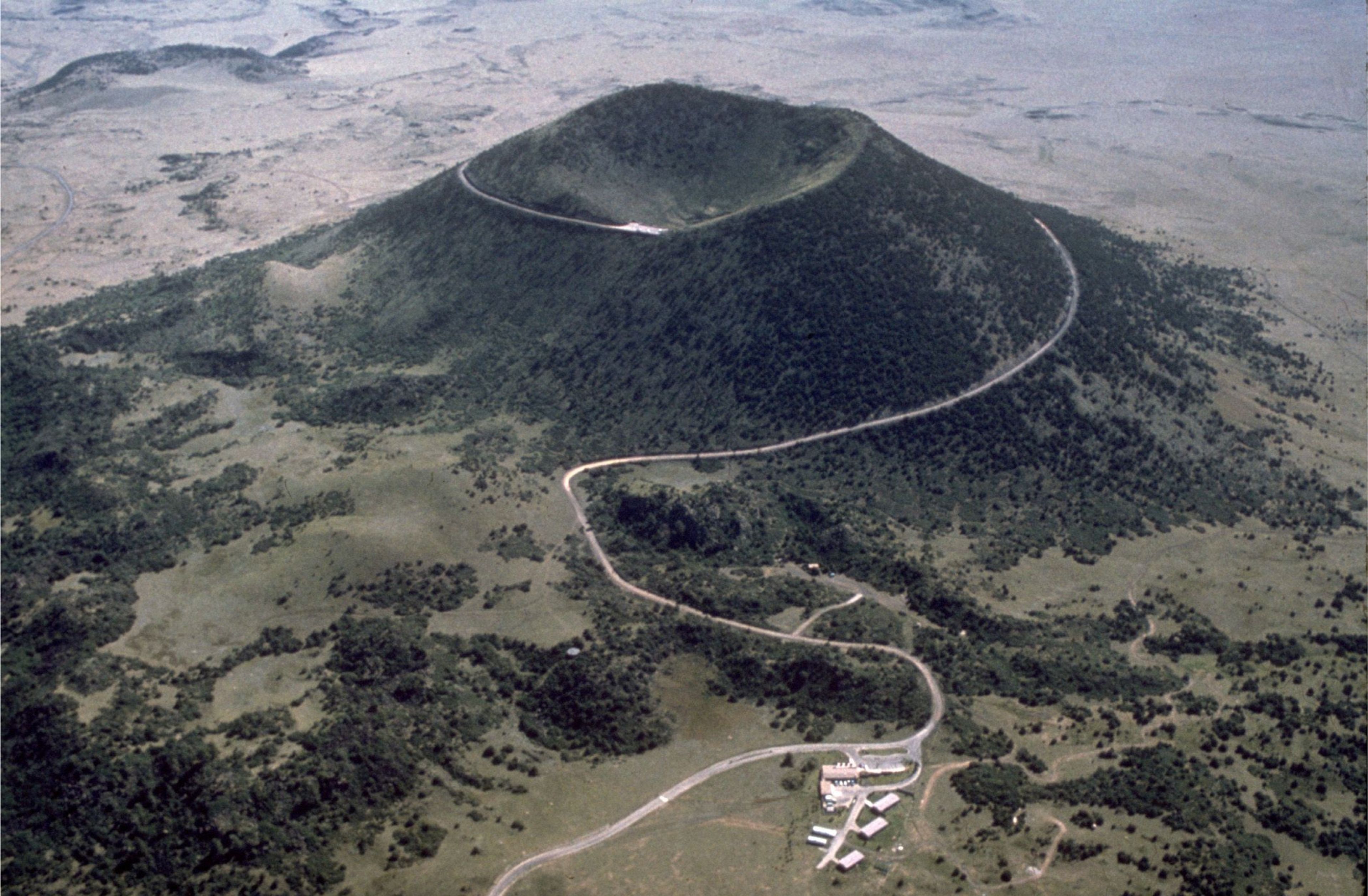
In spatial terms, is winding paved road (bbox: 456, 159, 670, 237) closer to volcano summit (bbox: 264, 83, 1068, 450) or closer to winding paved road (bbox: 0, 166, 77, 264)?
volcano summit (bbox: 264, 83, 1068, 450)

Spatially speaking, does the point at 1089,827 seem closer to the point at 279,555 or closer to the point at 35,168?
the point at 279,555

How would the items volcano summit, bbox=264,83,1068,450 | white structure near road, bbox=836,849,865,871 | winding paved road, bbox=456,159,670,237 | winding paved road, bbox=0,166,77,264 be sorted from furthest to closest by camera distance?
winding paved road, bbox=0,166,77,264, winding paved road, bbox=456,159,670,237, volcano summit, bbox=264,83,1068,450, white structure near road, bbox=836,849,865,871

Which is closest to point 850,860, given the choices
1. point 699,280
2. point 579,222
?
point 699,280

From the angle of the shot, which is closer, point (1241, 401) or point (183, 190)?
point (1241, 401)

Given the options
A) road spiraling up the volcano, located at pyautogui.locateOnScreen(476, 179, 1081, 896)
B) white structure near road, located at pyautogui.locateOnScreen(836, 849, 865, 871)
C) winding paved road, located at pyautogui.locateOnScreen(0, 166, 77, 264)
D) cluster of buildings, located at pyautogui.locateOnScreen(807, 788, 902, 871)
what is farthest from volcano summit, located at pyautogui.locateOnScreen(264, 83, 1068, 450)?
winding paved road, located at pyautogui.locateOnScreen(0, 166, 77, 264)

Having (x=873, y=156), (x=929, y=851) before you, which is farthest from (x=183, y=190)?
(x=929, y=851)

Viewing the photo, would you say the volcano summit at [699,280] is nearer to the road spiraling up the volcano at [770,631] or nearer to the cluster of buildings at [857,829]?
the road spiraling up the volcano at [770,631]

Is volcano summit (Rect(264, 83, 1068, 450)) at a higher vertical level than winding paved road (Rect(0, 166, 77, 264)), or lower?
higher

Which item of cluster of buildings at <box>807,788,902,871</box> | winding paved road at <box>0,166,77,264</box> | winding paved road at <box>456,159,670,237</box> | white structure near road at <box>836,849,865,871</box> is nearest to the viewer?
white structure near road at <box>836,849,865,871</box>
